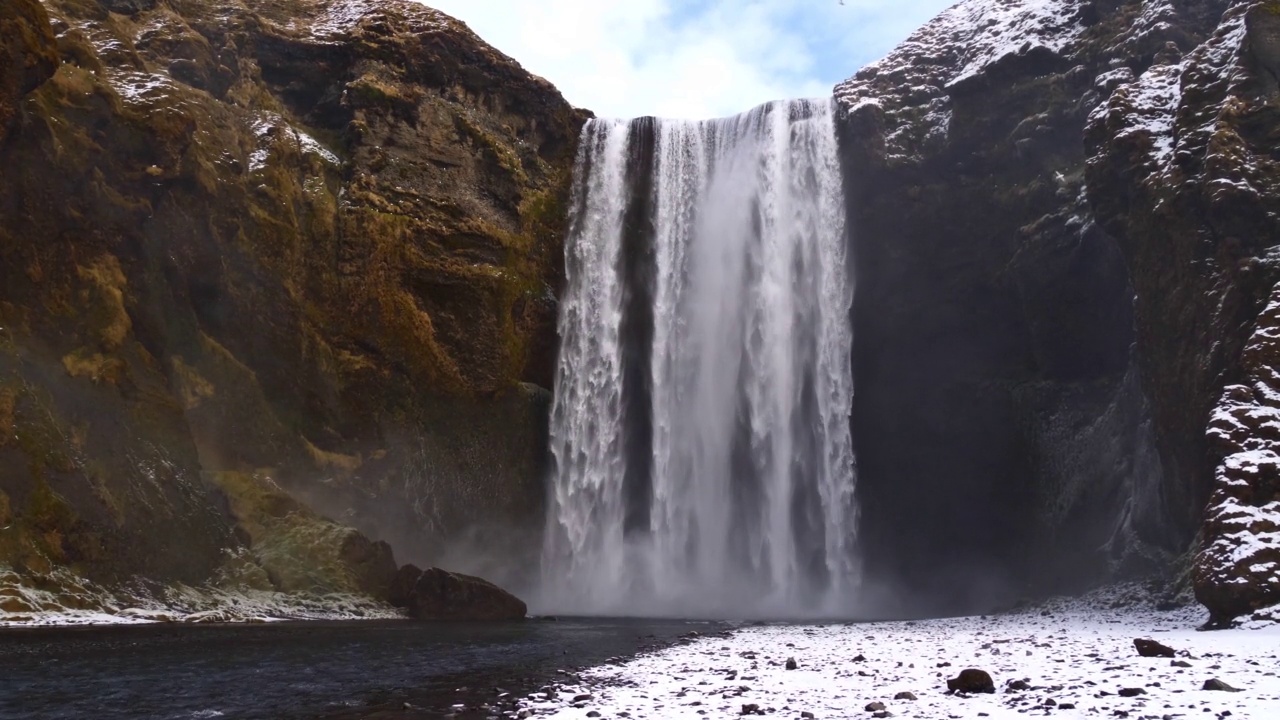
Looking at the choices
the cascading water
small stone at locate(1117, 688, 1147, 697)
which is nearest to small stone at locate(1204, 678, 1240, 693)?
small stone at locate(1117, 688, 1147, 697)

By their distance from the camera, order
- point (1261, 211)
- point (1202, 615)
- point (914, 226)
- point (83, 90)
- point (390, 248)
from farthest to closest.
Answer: point (914, 226)
point (390, 248)
point (83, 90)
point (1261, 211)
point (1202, 615)

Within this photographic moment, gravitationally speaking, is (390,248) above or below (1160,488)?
above

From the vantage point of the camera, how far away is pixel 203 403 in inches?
1099

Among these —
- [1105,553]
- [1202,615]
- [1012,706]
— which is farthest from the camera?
[1105,553]

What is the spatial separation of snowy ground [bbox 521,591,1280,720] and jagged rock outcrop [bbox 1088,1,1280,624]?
14.0 feet

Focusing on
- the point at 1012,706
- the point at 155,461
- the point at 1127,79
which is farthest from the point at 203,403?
the point at 1127,79

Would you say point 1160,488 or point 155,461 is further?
point 1160,488

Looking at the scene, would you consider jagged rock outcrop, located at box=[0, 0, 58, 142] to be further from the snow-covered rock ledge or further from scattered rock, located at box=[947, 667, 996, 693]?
scattered rock, located at box=[947, 667, 996, 693]

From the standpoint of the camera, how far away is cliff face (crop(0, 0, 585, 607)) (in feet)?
76.3

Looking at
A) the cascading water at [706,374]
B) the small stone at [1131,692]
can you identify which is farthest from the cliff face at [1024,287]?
the small stone at [1131,692]

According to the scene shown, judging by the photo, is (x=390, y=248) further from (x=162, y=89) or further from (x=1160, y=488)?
(x=1160, y=488)

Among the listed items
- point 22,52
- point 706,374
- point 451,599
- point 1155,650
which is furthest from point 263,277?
point 1155,650

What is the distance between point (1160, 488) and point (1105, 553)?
313 cm

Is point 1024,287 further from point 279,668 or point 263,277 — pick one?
point 279,668
